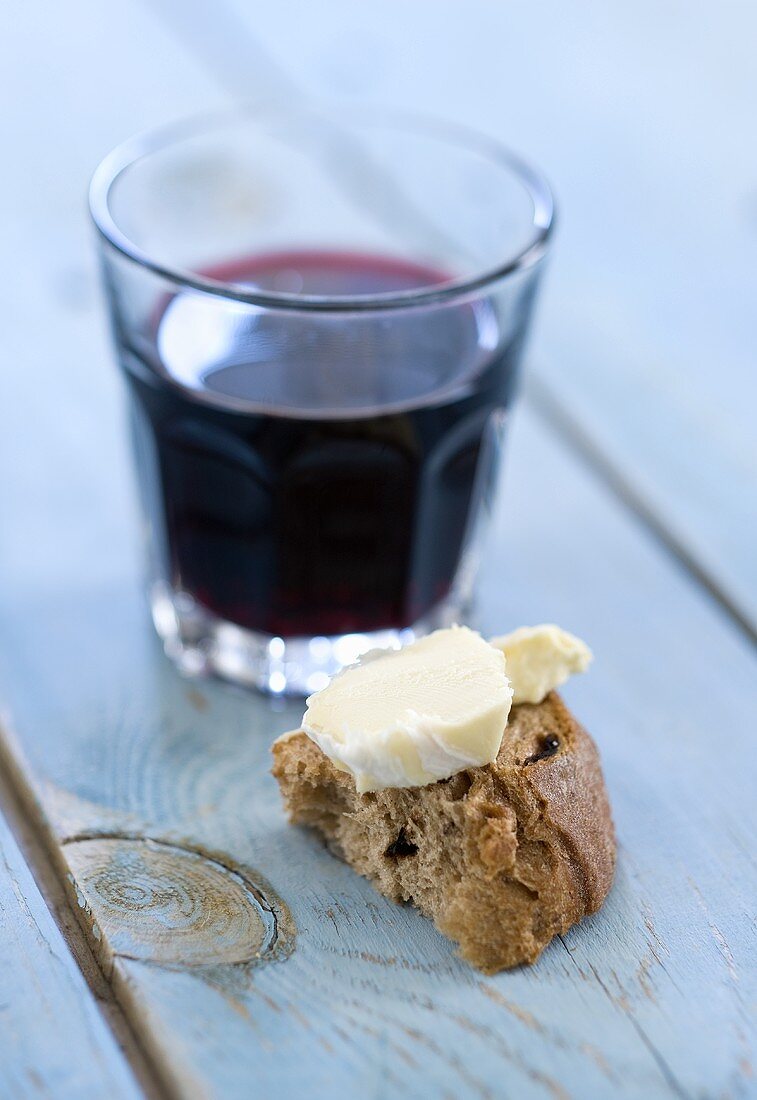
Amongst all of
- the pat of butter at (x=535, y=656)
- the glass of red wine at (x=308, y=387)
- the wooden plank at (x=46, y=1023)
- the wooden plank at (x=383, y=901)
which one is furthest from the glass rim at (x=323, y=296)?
the wooden plank at (x=46, y=1023)

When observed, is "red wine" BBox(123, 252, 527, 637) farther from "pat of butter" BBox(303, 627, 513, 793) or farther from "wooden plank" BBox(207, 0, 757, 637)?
"wooden plank" BBox(207, 0, 757, 637)

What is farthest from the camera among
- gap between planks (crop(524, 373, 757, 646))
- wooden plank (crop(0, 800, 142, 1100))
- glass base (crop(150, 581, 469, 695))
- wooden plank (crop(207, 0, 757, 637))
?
wooden plank (crop(207, 0, 757, 637))

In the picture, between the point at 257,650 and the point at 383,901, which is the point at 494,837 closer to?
the point at 383,901

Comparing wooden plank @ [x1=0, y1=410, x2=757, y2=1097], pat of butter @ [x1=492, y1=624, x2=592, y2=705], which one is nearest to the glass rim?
pat of butter @ [x1=492, y1=624, x2=592, y2=705]

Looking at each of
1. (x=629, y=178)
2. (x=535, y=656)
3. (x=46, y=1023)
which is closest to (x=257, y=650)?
(x=535, y=656)

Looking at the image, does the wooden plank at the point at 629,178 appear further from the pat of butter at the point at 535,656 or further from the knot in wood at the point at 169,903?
the knot in wood at the point at 169,903
